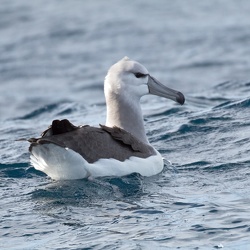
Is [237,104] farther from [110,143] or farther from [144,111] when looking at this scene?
[110,143]

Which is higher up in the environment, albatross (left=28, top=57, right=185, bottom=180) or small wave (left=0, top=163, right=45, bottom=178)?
albatross (left=28, top=57, right=185, bottom=180)

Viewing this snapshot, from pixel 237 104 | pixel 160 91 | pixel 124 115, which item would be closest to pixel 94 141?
pixel 124 115

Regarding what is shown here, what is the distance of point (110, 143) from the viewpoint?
40.7ft

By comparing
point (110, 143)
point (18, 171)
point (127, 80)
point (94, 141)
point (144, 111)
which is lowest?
point (144, 111)

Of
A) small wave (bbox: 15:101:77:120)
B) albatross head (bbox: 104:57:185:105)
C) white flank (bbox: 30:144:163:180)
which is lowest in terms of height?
small wave (bbox: 15:101:77:120)

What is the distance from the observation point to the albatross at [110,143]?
469 inches

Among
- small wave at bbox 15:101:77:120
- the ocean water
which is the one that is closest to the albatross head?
the ocean water

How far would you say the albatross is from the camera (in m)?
11.9

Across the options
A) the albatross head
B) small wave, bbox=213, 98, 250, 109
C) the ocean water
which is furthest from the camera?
small wave, bbox=213, 98, 250, 109

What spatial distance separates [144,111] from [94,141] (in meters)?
6.45

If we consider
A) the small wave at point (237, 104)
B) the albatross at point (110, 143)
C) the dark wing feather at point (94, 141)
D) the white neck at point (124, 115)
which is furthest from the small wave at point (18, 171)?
the small wave at point (237, 104)

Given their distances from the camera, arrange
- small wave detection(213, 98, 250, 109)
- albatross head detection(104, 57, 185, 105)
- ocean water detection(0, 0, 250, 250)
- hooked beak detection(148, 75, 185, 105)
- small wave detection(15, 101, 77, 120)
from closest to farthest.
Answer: ocean water detection(0, 0, 250, 250) < albatross head detection(104, 57, 185, 105) < hooked beak detection(148, 75, 185, 105) < small wave detection(213, 98, 250, 109) < small wave detection(15, 101, 77, 120)

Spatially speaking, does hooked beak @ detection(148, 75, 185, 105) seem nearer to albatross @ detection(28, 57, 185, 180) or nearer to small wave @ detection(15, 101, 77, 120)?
albatross @ detection(28, 57, 185, 180)

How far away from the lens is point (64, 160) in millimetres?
11992
